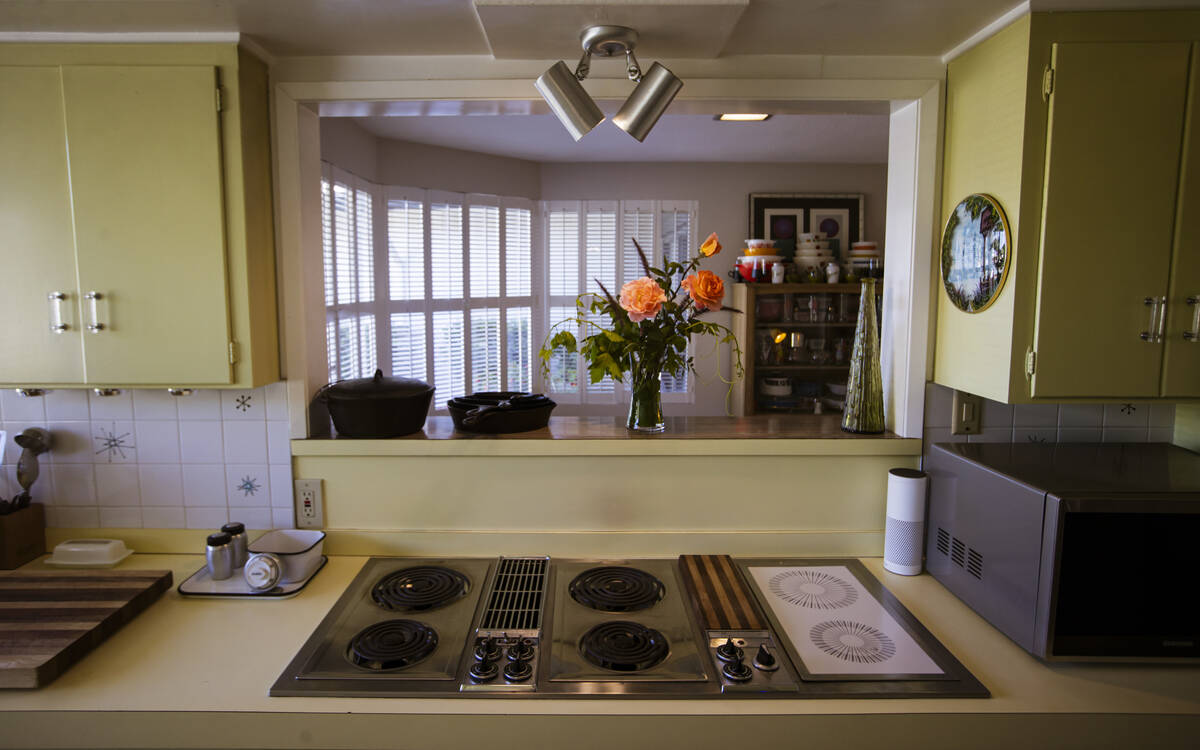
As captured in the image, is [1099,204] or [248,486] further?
[248,486]

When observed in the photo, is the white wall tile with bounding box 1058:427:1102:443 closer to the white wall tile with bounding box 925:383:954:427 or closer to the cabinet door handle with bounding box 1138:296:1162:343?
the white wall tile with bounding box 925:383:954:427

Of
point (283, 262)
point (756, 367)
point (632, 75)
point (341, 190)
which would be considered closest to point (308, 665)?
point (283, 262)

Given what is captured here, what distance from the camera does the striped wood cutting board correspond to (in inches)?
54.6

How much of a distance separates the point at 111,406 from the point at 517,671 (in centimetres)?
127

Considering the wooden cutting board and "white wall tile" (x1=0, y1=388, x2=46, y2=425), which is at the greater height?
"white wall tile" (x1=0, y1=388, x2=46, y2=425)

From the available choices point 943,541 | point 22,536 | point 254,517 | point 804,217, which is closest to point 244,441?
point 254,517

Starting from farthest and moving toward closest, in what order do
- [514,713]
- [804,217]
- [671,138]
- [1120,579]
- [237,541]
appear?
[804,217], [671,138], [237,541], [1120,579], [514,713]

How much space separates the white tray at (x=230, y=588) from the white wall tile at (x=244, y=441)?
274mm

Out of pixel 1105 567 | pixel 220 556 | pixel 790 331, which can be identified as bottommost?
pixel 220 556

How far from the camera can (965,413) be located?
167 cm

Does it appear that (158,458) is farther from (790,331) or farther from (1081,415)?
(790,331)

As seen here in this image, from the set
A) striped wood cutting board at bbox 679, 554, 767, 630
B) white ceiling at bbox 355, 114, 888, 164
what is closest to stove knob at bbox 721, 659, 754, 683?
striped wood cutting board at bbox 679, 554, 767, 630

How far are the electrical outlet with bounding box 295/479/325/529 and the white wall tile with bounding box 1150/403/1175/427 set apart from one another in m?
2.07

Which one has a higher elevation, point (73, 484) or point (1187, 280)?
point (1187, 280)
